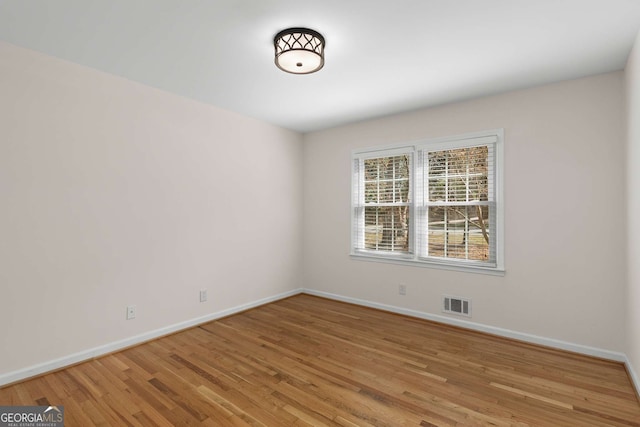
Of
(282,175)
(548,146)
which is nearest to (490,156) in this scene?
(548,146)

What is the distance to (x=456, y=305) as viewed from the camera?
371 cm

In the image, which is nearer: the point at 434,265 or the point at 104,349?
the point at 104,349

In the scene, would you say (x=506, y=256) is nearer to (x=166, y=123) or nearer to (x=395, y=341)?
(x=395, y=341)

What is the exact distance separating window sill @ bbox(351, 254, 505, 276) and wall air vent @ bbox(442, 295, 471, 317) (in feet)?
1.12

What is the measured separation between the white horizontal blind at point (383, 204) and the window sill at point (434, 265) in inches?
4.8

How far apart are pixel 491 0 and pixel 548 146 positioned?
5.99 ft

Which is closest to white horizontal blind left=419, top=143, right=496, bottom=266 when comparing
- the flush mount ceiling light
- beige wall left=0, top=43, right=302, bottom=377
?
the flush mount ceiling light

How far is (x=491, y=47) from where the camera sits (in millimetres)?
2498

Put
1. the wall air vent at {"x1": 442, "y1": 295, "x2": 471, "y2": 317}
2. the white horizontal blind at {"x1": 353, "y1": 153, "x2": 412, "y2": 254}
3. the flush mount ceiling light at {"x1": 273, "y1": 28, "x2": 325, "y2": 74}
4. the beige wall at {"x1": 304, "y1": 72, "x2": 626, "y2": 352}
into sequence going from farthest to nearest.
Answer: the white horizontal blind at {"x1": 353, "y1": 153, "x2": 412, "y2": 254} < the wall air vent at {"x1": 442, "y1": 295, "x2": 471, "y2": 317} < the beige wall at {"x1": 304, "y1": 72, "x2": 626, "y2": 352} < the flush mount ceiling light at {"x1": 273, "y1": 28, "x2": 325, "y2": 74}

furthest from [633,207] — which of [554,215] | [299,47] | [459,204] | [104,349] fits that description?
[104,349]

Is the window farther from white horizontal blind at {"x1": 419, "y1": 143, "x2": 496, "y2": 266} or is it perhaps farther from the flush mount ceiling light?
the flush mount ceiling light

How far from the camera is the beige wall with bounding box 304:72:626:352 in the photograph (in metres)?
2.88

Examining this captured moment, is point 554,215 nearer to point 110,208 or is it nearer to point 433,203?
point 433,203

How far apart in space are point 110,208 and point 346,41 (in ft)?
8.44
